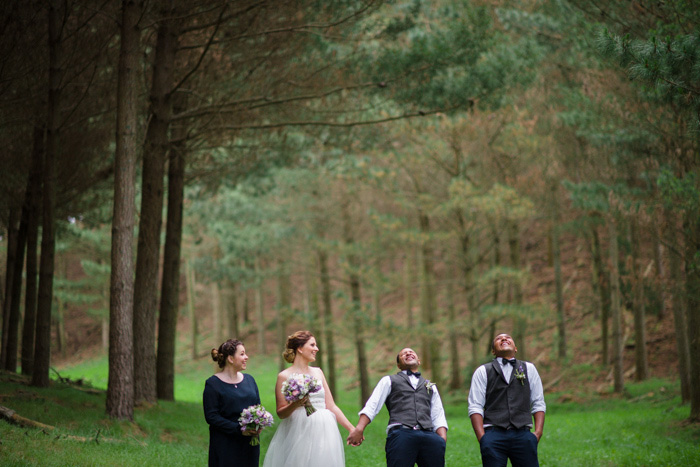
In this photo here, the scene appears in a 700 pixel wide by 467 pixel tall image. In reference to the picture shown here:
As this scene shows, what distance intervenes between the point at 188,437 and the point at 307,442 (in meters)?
6.05

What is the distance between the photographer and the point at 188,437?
1145 cm

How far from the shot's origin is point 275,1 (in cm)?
1230

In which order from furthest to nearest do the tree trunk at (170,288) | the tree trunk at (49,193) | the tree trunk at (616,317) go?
the tree trunk at (616,317), the tree trunk at (170,288), the tree trunk at (49,193)

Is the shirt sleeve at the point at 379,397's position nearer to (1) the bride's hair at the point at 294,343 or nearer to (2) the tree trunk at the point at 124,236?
(1) the bride's hair at the point at 294,343

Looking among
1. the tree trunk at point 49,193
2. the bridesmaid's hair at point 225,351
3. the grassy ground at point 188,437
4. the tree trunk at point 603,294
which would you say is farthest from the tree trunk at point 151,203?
the tree trunk at point 603,294

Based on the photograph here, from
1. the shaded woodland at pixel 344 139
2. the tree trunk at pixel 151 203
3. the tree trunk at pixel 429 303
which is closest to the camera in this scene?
the shaded woodland at pixel 344 139

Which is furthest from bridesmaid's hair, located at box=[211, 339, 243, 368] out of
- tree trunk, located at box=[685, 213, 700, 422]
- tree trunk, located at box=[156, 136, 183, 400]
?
tree trunk, located at box=[156, 136, 183, 400]

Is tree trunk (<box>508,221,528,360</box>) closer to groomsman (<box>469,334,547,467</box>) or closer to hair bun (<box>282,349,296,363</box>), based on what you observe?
groomsman (<box>469,334,547,467</box>)

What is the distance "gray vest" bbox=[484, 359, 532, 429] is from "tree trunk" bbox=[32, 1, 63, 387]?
9.11 meters

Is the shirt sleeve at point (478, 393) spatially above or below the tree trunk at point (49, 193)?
below

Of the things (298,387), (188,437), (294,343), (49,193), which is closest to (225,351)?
(294,343)

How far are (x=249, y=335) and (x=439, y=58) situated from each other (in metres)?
33.8

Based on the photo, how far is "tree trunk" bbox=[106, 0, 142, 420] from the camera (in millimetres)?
10203

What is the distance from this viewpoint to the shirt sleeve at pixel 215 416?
5.99m
